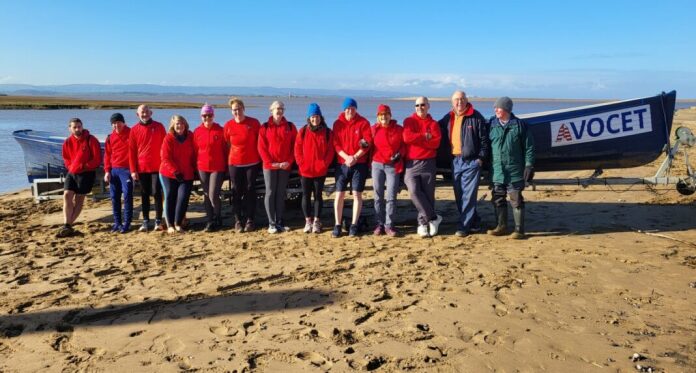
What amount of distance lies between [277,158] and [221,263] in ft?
5.23

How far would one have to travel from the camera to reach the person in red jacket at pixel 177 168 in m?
6.51

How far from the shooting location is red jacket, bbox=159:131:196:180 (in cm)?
649

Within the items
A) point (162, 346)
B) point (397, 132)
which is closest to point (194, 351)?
point (162, 346)

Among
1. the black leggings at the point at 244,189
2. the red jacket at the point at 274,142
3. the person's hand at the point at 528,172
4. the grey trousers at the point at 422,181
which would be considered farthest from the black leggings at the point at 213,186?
the person's hand at the point at 528,172

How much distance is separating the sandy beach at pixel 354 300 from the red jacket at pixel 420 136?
3.54ft

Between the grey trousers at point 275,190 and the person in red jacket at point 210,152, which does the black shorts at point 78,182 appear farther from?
the grey trousers at point 275,190

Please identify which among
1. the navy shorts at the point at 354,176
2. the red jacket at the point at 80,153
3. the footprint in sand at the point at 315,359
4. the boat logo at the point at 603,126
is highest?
the boat logo at the point at 603,126

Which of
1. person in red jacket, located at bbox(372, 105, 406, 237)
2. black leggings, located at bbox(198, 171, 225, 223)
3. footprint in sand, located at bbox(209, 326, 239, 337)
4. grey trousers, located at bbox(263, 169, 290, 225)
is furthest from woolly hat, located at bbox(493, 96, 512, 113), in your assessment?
footprint in sand, located at bbox(209, 326, 239, 337)

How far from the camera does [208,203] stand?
22.8ft

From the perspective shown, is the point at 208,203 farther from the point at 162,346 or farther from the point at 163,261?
the point at 162,346

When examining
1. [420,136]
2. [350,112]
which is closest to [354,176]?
[350,112]

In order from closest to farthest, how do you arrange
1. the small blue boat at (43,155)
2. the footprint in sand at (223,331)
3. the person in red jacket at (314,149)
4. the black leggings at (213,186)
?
the footprint in sand at (223,331)
the person in red jacket at (314,149)
the black leggings at (213,186)
the small blue boat at (43,155)

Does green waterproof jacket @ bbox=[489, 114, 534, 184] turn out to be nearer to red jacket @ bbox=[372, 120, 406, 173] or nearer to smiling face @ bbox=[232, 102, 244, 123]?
red jacket @ bbox=[372, 120, 406, 173]

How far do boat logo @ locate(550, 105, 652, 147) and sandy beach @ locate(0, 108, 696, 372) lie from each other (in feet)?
4.10
